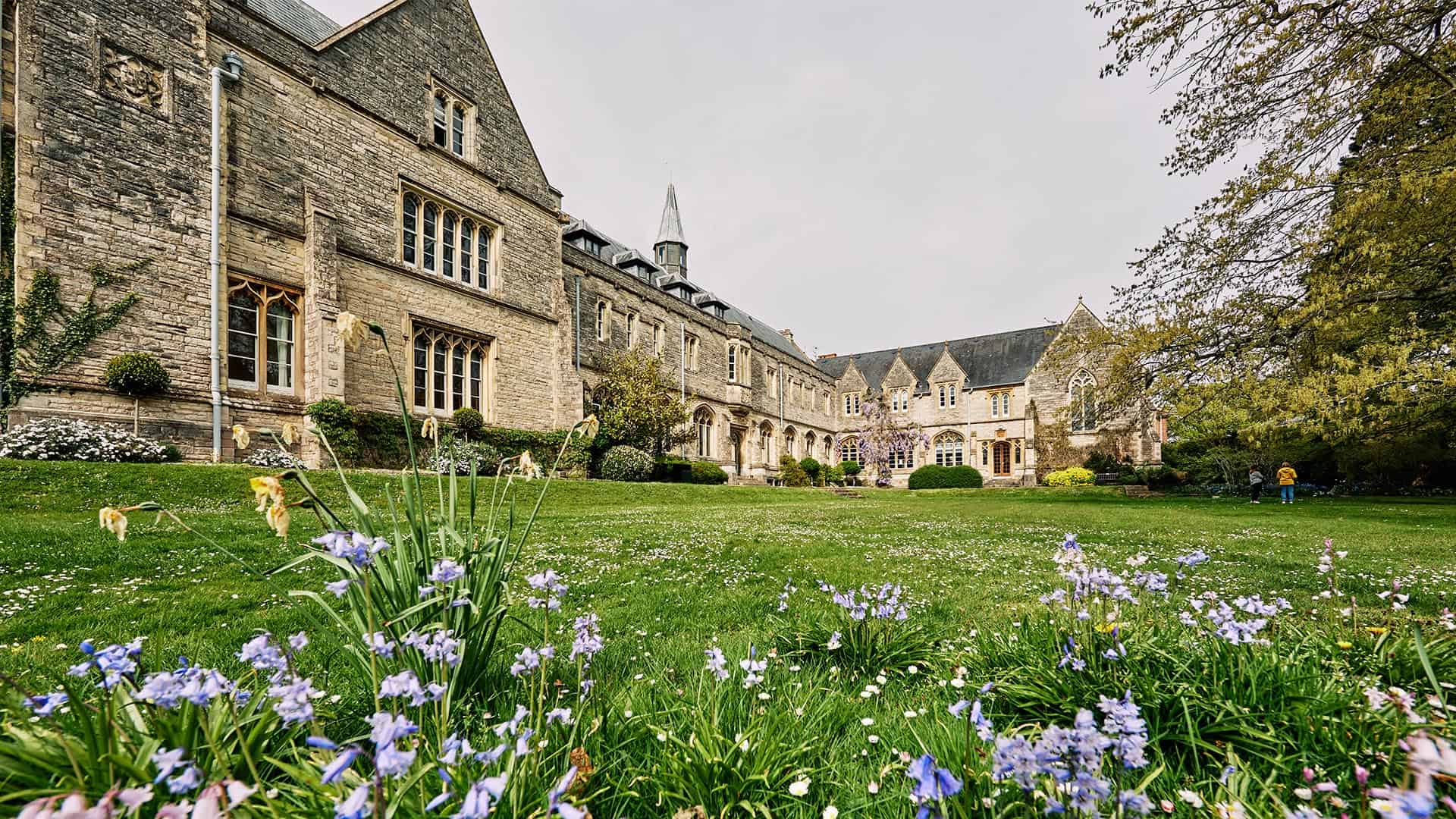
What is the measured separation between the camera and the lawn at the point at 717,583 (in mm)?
2295

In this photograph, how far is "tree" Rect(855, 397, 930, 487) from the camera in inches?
1704

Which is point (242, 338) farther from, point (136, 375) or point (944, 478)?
point (944, 478)

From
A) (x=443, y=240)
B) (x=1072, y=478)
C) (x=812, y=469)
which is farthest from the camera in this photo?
(x=812, y=469)

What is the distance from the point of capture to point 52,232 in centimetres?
1041

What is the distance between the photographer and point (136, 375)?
10836 mm

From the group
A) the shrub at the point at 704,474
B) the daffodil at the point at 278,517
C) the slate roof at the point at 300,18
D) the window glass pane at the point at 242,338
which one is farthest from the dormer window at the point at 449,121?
the daffodil at the point at 278,517

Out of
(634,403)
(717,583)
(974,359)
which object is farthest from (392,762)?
(974,359)

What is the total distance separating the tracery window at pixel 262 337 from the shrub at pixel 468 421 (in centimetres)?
395

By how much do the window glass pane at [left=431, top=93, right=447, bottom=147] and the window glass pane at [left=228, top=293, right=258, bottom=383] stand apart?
7.94 m

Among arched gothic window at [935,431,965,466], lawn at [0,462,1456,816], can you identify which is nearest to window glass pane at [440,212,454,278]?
lawn at [0,462,1456,816]

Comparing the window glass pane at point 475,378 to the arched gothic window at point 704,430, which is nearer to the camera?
the window glass pane at point 475,378

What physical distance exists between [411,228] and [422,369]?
430 cm

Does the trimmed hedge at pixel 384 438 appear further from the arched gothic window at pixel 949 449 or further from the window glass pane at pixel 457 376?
the arched gothic window at pixel 949 449

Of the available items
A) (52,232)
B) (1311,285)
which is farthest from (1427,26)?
(52,232)
